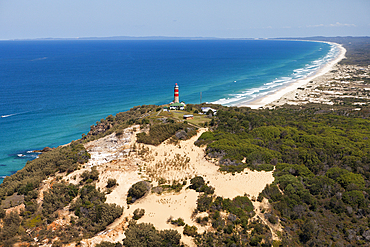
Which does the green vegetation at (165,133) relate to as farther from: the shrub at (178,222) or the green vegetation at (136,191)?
the shrub at (178,222)

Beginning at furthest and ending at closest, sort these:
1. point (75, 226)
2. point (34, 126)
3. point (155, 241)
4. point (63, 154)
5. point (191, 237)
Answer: point (34, 126), point (63, 154), point (75, 226), point (191, 237), point (155, 241)

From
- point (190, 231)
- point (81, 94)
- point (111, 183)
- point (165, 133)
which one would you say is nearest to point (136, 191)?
point (111, 183)

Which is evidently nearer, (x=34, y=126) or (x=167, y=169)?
(x=167, y=169)

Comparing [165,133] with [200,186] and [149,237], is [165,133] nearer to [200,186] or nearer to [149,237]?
[200,186]

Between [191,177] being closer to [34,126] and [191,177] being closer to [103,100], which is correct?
[34,126]

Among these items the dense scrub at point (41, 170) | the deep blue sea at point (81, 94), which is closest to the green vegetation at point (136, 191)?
the dense scrub at point (41, 170)

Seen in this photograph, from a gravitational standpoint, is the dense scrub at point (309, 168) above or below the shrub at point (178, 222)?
above

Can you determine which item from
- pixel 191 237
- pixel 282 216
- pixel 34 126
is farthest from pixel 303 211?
pixel 34 126

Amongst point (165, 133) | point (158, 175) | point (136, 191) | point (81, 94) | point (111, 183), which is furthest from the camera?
point (81, 94)
